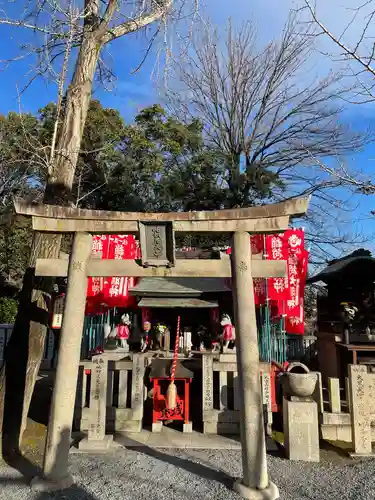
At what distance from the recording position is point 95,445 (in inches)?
208

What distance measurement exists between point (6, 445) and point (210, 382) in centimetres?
313

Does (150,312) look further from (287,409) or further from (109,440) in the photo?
(287,409)

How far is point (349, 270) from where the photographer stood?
984 centimetres

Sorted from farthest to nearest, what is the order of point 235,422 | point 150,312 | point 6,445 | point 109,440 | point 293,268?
point 150,312 < point 293,268 < point 235,422 < point 109,440 < point 6,445

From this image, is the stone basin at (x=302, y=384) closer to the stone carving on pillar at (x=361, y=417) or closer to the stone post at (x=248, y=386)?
the stone carving on pillar at (x=361, y=417)

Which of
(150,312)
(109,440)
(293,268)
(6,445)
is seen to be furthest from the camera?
(150,312)

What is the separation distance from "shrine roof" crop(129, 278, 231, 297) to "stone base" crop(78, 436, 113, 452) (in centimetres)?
406

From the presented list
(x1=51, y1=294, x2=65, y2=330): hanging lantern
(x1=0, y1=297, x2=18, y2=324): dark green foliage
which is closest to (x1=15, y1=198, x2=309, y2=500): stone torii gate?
(x1=51, y1=294, x2=65, y2=330): hanging lantern

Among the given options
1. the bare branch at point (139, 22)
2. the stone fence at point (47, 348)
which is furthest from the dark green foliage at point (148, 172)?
the bare branch at point (139, 22)

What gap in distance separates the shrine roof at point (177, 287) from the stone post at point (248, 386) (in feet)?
15.7

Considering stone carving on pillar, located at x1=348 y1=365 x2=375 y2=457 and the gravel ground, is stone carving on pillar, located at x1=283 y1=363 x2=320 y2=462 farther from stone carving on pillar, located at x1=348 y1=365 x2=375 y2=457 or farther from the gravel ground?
stone carving on pillar, located at x1=348 y1=365 x2=375 y2=457

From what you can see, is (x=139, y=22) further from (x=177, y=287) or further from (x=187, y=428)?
(x=187, y=428)

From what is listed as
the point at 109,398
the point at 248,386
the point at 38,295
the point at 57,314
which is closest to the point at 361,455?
the point at 248,386

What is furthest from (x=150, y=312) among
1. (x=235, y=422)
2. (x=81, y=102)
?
(x=81, y=102)
